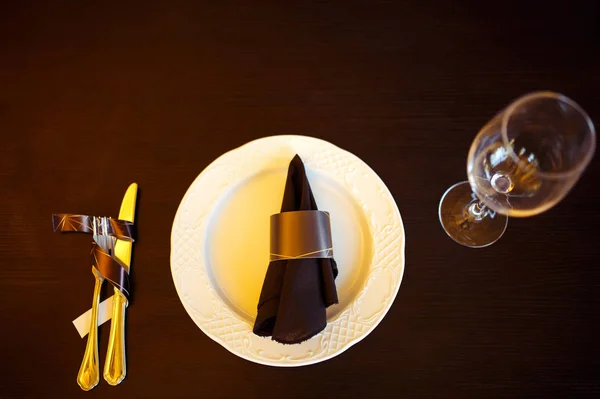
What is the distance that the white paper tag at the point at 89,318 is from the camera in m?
0.60

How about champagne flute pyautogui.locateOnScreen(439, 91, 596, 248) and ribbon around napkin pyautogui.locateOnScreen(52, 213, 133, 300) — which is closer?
champagne flute pyautogui.locateOnScreen(439, 91, 596, 248)

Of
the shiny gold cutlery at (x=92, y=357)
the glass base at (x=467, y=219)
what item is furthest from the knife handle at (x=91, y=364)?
Result: the glass base at (x=467, y=219)

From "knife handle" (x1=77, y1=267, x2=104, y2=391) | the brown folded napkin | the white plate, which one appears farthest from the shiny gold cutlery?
the brown folded napkin

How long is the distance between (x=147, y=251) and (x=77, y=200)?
0.15m

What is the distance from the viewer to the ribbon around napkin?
0.60 m

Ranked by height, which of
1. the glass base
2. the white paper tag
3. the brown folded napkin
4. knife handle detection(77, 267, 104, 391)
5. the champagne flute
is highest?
the champagne flute

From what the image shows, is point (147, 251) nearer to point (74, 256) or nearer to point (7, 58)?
point (74, 256)

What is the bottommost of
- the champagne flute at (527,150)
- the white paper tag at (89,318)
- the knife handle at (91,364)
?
the knife handle at (91,364)

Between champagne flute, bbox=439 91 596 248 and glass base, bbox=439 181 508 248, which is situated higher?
champagne flute, bbox=439 91 596 248

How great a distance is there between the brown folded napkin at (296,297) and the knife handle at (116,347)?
20 centimetres

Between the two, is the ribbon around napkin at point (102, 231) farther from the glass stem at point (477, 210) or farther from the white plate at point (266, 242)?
the glass stem at point (477, 210)

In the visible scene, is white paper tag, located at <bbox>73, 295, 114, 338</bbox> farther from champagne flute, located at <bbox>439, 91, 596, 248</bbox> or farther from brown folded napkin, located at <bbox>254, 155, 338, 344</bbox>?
champagne flute, located at <bbox>439, 91, 596, 248</bbox>

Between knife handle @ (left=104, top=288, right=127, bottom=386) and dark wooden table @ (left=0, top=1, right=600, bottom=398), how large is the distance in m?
0.02

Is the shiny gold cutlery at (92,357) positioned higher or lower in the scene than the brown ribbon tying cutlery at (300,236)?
lower
